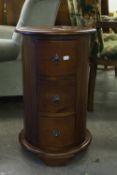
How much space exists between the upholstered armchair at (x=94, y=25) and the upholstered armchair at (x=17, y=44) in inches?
5.5

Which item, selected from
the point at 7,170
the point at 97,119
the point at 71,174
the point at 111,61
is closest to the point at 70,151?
the point at 71,174

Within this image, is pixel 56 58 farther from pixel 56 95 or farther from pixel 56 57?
pixel 56 95

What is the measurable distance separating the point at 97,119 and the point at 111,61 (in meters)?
0.42

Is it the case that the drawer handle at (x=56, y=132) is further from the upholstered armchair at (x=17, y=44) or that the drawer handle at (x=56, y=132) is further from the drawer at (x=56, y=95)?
the upholstered armchair at (x=17, y=44)

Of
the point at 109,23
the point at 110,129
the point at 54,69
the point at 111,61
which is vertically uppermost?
the point at 109,23

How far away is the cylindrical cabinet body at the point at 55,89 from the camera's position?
130 centimetres

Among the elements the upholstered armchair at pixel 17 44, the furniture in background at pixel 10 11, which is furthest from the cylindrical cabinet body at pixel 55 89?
the furniture in background at pixel 10 11

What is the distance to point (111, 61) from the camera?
6.50 ft

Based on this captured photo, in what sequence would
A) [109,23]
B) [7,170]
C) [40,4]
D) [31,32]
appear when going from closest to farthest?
[31,32]
[7,170]
[40,4]
[109,23]

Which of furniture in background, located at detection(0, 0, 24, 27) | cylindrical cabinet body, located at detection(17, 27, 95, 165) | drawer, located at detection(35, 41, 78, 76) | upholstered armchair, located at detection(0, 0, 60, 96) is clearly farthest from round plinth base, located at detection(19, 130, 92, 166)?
furniture in background, located at detection(0, 0, 24, 27)

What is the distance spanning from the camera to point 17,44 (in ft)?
5.86

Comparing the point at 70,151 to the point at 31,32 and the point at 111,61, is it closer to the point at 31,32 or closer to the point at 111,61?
the point at 31,32

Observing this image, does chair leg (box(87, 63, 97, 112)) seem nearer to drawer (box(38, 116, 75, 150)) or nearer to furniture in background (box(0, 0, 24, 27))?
drawer (box(38, 116, 75, 150))

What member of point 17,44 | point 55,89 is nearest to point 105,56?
point 17,44
